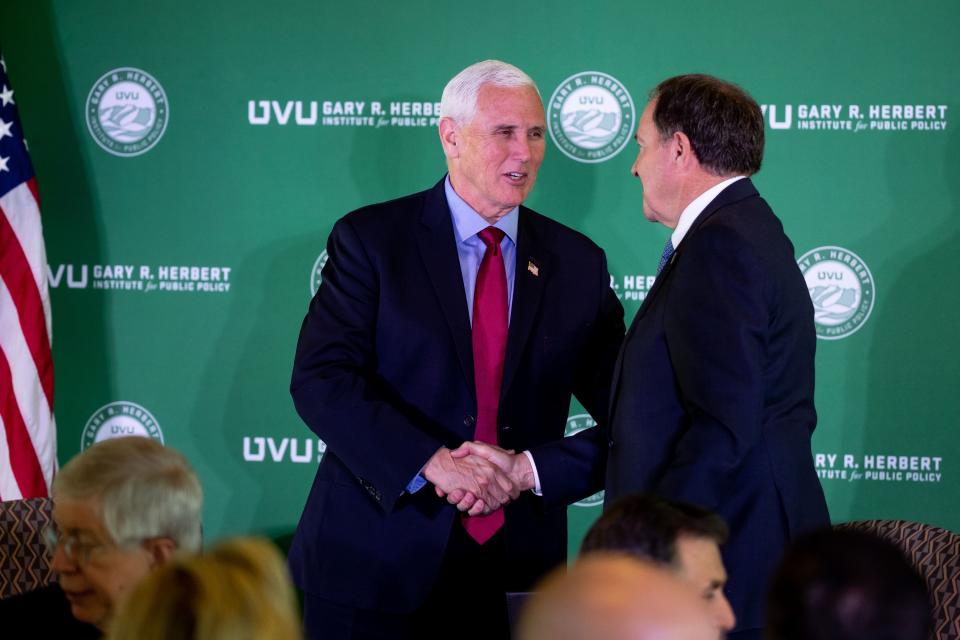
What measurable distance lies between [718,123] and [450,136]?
3.06ft

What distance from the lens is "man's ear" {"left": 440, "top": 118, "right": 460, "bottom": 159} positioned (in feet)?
12.0

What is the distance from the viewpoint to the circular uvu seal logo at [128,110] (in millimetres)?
4848

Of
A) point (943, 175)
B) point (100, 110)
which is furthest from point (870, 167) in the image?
point (100, 110)

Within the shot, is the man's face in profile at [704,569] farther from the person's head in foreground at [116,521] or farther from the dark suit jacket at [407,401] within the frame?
the dark suit jacket at [407,401]

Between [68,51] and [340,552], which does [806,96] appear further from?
[68,51]

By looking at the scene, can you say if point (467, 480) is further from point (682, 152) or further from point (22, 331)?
point (22, 331)

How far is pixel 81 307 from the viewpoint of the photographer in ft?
16.1

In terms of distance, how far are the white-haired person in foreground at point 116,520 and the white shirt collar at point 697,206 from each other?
1451 millimetres

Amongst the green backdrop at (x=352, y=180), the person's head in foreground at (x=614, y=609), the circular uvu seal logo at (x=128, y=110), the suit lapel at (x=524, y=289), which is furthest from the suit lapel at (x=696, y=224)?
the circular uvu seal logo at (x=128, y=110)

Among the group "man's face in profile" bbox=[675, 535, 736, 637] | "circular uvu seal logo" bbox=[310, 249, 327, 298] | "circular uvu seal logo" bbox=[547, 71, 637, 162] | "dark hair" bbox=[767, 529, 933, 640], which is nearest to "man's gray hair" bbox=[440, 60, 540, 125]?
"circular uvu seal logo" bbox=[547, 71, 637, 162]

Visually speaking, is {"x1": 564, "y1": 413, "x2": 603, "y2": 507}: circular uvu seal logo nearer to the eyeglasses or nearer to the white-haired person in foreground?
the white-haired person in foreground

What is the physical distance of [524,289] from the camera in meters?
3.59

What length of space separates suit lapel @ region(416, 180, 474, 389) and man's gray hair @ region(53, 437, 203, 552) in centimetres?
124


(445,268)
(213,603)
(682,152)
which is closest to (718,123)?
(682,152)
